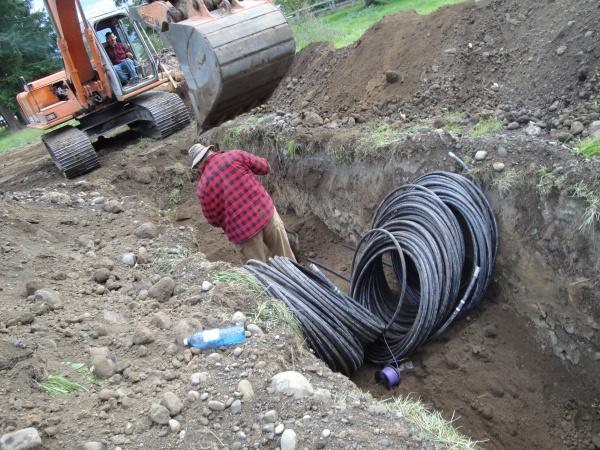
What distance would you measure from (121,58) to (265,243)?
6.62m

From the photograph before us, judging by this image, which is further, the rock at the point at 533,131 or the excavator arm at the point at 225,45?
the excavator arm at the point at 225,45

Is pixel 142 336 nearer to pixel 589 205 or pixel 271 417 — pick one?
pixel 271 417

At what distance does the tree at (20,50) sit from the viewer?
2733 centimetres

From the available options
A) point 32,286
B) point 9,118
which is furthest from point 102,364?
point 9,118

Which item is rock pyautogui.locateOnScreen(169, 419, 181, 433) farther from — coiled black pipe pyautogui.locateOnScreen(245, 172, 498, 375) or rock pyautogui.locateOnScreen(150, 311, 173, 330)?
coiled black pipe pyautogui.locateOnScreen(245, 172, 498, 375)

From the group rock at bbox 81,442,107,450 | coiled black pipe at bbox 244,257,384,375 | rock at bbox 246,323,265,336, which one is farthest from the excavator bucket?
rock at bbox 81,442,107,450

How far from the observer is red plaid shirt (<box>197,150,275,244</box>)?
5160 millimetres

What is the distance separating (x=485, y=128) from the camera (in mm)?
5148

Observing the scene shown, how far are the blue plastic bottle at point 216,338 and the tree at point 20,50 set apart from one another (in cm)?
2832

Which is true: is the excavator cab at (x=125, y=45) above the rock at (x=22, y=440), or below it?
above

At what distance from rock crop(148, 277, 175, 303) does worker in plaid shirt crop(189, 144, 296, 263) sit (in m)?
1.29

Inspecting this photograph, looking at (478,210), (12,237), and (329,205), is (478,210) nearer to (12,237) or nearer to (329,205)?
(329,205)

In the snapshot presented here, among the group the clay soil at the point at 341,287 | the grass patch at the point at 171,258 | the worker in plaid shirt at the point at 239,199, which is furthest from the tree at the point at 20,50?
the grass patch at the point at 171,258

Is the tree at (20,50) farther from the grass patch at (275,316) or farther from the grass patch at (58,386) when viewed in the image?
the grass patch at (58,386)
